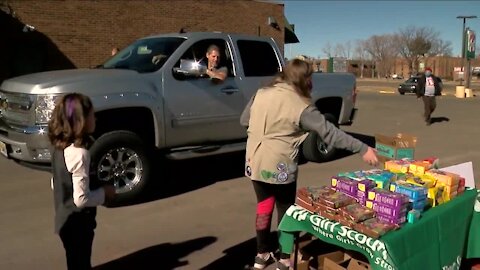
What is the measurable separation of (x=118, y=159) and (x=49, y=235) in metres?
1.21

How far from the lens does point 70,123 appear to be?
8.81ft

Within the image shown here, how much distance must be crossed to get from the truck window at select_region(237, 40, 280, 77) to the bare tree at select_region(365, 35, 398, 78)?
92541 mm

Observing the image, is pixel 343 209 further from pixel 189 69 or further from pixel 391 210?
pixel 189 69

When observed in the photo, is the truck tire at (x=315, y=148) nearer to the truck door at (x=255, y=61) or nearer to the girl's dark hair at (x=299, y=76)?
the truck door at (x=255, y=61)

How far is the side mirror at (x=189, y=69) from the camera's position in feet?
20.0

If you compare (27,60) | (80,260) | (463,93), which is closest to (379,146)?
(80,260)

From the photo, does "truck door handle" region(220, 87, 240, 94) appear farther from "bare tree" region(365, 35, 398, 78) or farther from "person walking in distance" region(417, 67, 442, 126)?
"bare tree" region(365, 35, 398, 78)

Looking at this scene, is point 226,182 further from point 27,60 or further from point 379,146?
point 27,60

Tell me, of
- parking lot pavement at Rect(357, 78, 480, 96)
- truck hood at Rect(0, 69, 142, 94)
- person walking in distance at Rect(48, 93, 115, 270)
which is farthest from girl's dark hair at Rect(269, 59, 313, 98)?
parking lot pavement at Rect(357, 78, 480, 96)

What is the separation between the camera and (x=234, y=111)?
22.3ft

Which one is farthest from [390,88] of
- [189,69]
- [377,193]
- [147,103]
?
[377,193]

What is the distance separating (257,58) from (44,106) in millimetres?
3311

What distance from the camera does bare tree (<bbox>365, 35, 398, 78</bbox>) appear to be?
9640 cm

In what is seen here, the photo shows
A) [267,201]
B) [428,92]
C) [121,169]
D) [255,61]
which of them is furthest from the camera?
[428,92]
